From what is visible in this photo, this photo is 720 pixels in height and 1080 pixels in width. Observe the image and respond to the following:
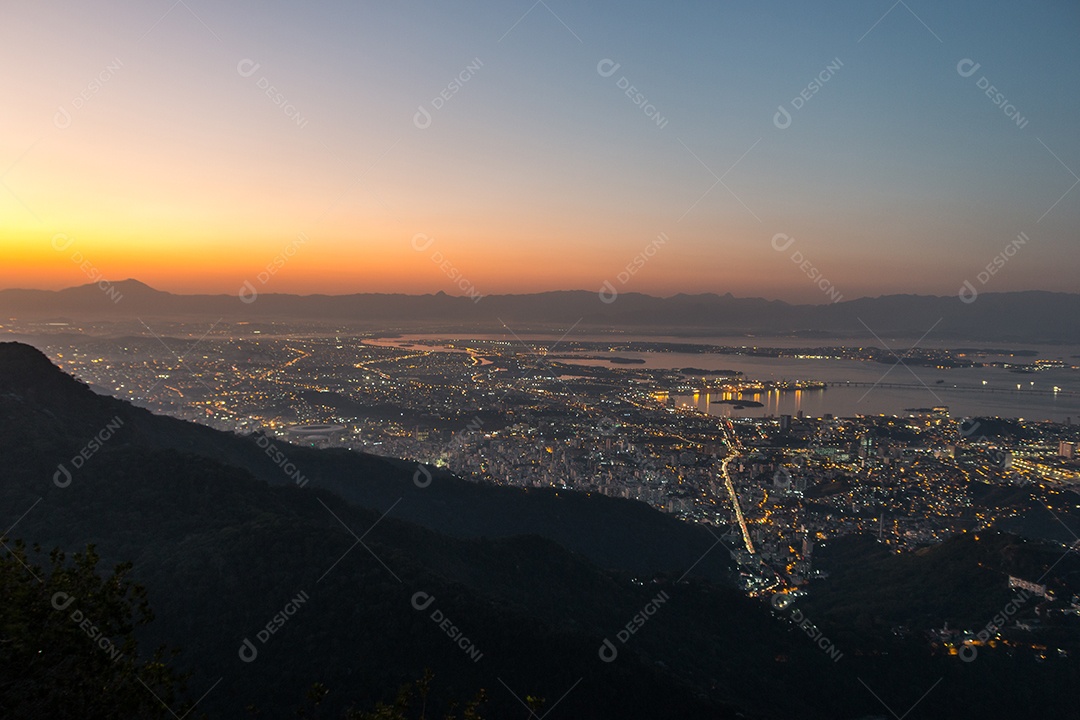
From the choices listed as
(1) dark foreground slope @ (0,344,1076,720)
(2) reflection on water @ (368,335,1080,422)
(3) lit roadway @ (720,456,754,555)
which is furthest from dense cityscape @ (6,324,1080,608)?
(1) dark foreground slope @ (0,344,1076,720)

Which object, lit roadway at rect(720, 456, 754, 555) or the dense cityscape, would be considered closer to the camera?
lit roadway at rect(720, 456, 754, 555)

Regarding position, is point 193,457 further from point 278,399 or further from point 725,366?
point 725,366

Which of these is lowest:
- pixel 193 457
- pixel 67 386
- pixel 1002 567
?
pixel 1002 567

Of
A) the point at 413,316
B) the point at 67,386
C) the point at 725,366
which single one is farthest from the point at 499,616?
the point at 413,316

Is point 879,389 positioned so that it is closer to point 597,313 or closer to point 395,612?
point 395,612

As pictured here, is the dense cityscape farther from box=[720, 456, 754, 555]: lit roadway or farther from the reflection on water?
the reflection on water

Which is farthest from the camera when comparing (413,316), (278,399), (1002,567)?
(413,316)
